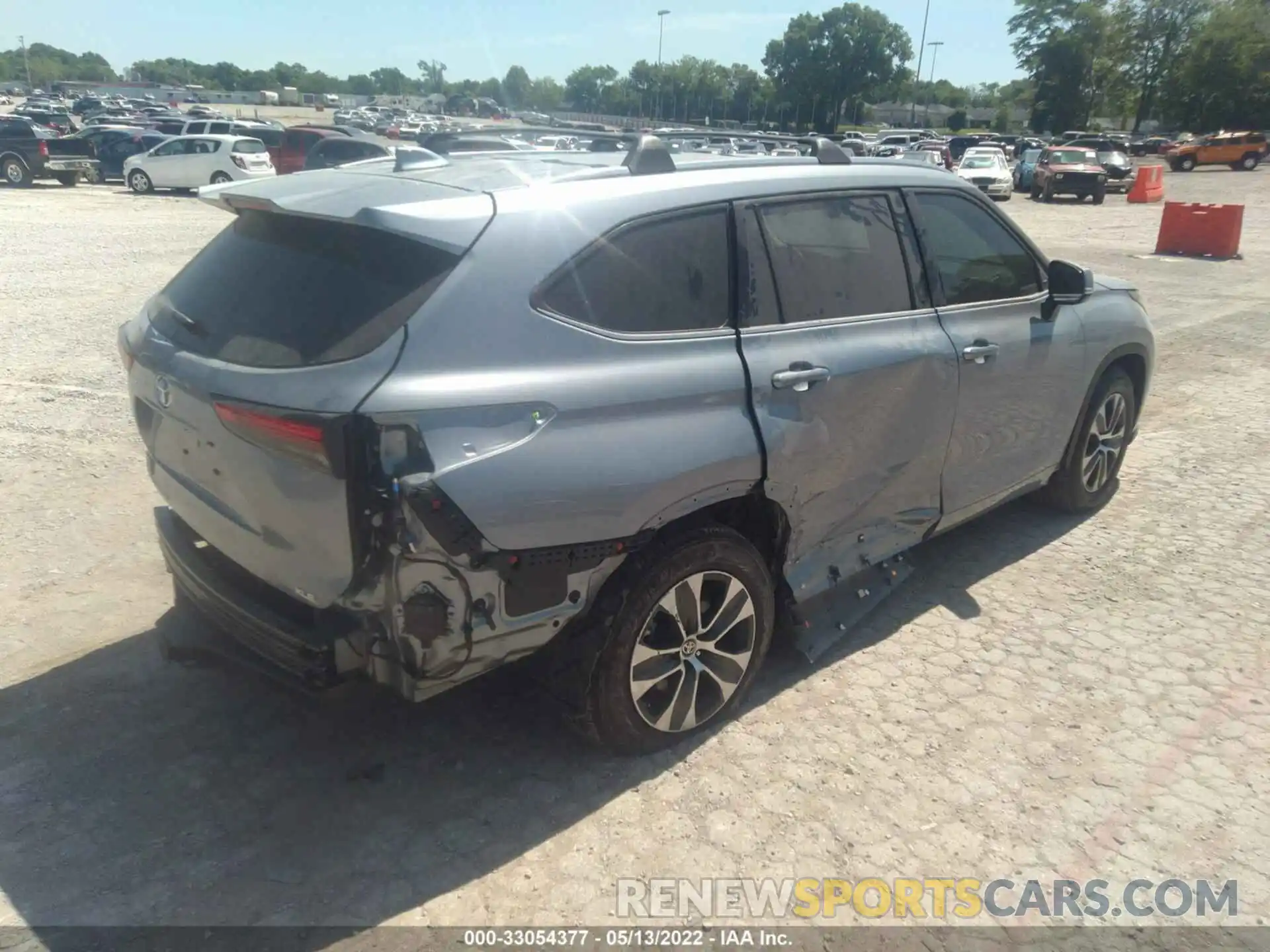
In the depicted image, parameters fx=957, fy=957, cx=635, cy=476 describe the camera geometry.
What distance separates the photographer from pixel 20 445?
5.78 m

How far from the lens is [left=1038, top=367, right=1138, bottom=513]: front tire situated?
5.03 m

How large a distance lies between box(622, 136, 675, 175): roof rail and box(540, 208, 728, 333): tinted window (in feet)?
0.75

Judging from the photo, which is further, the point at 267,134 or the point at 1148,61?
the point at 1148,61

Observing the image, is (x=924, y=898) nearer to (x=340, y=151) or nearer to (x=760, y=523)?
(x=760, y=523)

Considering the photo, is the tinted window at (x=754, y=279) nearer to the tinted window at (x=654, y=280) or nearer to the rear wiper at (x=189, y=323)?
the tinted window at (x=654, y=280)

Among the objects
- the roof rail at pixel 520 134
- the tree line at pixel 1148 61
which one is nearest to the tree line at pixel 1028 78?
the tree line at pixel 1148 61

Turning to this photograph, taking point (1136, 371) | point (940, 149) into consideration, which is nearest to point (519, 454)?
point (1136, 371)

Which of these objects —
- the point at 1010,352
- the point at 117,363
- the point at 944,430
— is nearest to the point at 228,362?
the point at 944,430

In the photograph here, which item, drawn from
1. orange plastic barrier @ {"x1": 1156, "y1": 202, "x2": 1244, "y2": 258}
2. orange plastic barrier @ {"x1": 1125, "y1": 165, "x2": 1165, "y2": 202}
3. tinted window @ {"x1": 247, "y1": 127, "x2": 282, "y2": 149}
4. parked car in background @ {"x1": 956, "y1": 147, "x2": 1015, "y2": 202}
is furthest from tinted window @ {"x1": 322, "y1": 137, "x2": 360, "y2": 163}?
orange plastic barrier @ {"x1": 1125, "y1": 165, "x2": 1165, "y2": 202}

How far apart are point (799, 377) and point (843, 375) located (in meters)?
0.25

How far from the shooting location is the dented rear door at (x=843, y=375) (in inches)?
129

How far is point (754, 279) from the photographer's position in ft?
10.8

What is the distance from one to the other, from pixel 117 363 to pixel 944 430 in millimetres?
6379

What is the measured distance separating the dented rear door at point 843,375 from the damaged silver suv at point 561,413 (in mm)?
13
